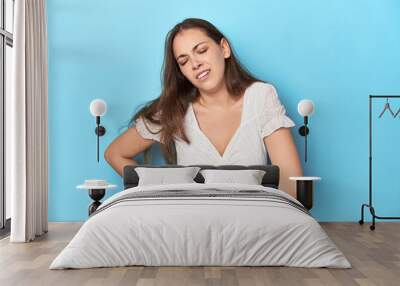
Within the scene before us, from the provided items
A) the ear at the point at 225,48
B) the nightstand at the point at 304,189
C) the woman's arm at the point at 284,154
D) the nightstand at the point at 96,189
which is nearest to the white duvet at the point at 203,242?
the nightstand at the point at 96,189

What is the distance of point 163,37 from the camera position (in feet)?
22.0

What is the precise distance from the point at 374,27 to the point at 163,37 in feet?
7.83

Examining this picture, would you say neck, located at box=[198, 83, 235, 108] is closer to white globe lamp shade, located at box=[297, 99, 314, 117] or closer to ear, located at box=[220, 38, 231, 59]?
ear, located at box=[220, 38, 231, 59]

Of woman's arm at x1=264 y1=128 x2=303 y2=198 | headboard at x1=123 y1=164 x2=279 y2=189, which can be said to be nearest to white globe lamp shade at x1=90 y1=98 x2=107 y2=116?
headboard at x1=123 y1=164 x2=279 y2=189

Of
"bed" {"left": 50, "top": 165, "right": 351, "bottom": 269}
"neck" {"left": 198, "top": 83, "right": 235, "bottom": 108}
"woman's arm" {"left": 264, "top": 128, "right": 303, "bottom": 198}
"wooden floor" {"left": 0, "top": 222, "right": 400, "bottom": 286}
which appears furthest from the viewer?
"neck" {"left": 198, "top": 83, "right": 235, "bottom": 108}

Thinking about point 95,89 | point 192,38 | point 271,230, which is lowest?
point 271,230

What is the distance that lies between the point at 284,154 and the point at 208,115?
0.94m

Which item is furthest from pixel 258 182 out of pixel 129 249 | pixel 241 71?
pixel 129 249

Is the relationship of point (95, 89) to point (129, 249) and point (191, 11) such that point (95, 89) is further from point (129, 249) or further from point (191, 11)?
point (129, 249)

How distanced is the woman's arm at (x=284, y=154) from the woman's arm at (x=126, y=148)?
1.32 m

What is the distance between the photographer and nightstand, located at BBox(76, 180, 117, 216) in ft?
19.8

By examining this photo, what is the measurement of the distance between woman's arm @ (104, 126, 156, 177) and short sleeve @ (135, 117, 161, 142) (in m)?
0.05

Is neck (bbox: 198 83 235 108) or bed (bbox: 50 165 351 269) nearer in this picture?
bed (bbox: 50 165 351 269)

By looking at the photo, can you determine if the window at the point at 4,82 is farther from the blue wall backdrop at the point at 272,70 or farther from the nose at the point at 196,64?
the nose at the point at 196,64
